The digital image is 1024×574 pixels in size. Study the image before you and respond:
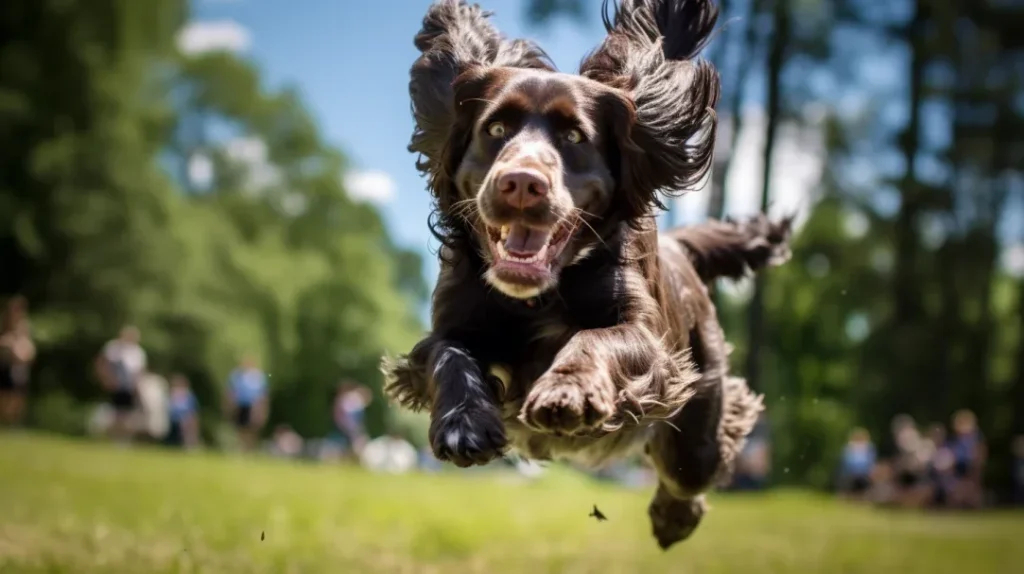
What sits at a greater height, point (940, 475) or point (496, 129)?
point (496, 129)

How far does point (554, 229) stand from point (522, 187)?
29 cm

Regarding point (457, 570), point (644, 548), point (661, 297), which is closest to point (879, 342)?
point (644, 548)

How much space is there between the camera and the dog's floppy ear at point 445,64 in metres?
4.23

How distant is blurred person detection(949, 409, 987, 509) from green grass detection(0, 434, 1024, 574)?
3.52 meters

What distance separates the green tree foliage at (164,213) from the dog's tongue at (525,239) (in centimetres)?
2491

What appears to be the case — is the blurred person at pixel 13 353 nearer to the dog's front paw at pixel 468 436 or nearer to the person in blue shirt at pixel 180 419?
the person in blue shirt at pixel 180 419

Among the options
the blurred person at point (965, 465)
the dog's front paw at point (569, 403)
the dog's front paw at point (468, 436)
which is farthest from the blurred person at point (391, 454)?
the dog's front paw at point (569, 403)

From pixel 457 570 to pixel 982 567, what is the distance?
5920 millimetres

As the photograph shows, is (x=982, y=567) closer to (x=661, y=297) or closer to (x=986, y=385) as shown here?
(x=661, y=297)

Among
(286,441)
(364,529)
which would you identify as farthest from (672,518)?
(286,441)

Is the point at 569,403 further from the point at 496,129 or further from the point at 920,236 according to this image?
the point at 920,236

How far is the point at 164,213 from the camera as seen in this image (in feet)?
100.0

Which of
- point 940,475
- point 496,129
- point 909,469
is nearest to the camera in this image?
point 496,129

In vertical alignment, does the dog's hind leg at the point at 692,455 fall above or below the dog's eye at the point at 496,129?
below
